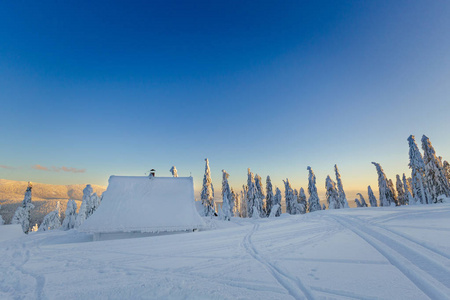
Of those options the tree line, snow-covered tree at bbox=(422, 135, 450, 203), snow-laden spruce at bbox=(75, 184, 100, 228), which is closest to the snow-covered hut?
the tree line

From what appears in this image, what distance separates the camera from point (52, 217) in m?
35.7

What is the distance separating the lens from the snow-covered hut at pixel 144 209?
1428cm

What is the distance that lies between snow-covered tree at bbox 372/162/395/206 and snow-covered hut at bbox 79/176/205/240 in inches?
1731

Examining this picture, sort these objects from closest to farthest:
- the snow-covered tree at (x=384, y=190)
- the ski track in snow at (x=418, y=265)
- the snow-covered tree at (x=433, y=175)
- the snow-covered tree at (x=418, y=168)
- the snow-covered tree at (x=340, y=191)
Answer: the ski track in snow at (x=418, y=265), the snow-covered tree at (x=433, y=175), the snow-covered tree at (x=418, y=168), the snow-covered tree at (x=384, y=190), the snow-covered tree at (x=340, y=191)

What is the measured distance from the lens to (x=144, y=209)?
16172 millimetres

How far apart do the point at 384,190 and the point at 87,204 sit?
5924cm

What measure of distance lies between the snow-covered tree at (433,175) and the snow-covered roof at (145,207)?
36763mm

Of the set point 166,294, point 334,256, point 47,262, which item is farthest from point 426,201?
point 47,262

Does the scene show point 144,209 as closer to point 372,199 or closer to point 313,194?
point 313,194

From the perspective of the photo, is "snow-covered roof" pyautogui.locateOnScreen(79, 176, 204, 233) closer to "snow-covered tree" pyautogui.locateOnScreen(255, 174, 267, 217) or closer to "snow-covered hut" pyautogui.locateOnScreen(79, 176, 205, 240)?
"snow-covered hut" pyautogui.locateOnScreen(79, 176, 205, 240)

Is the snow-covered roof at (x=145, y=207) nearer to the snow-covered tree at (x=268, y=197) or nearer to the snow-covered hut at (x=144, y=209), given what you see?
the snow-covered hut at (x=144, y=209)

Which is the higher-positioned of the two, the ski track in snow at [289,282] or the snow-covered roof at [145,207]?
the snow-covered roof at [145,207]

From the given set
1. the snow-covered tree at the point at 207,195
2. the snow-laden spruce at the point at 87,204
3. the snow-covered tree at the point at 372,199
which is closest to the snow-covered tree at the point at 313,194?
the snow-covered tree at the point at 372,199

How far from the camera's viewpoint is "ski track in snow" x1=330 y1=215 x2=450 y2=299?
3.26m
